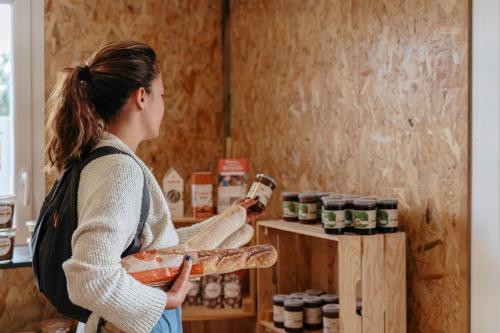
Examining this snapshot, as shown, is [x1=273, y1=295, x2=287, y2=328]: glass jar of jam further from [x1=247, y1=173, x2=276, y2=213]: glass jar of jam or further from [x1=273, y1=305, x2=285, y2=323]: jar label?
[x1=247, y1=173, x2=276, y2=213]: glass jar of jam

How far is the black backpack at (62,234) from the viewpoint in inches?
53.0

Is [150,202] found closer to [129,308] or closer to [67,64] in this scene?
[129,308]

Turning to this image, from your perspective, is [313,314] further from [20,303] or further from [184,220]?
[20,303]

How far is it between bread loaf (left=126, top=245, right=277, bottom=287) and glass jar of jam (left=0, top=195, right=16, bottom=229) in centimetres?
130

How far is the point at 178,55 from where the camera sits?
346cm

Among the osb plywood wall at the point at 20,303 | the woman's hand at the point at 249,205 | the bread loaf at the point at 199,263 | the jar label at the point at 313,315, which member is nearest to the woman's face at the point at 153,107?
the bread loaf at the point at 199,263

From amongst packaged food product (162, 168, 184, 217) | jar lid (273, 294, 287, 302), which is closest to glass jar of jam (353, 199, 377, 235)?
jar lid (273, 294, 287, 302)

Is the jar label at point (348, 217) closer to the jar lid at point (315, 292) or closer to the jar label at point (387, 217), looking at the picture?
the jar label at point (387, 217)

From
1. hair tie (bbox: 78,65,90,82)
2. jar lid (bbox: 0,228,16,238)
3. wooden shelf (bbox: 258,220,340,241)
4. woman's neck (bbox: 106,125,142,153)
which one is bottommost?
jar lid (bbox: 0,228,16,238)

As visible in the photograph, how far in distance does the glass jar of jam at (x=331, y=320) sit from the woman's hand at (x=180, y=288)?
102 centimetres

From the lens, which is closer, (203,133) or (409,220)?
(409,220)

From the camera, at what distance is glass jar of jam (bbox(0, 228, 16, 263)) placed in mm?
2562

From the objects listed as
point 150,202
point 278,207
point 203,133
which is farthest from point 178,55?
point 150,202

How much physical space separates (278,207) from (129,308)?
76.8 inches
